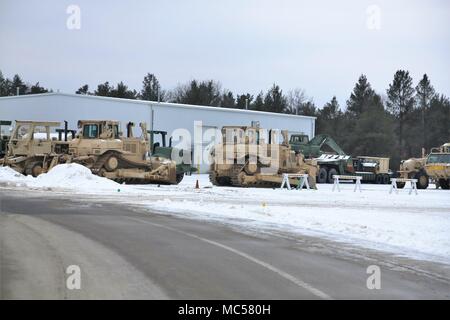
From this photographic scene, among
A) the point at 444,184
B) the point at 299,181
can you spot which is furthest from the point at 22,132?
the point at 444,184

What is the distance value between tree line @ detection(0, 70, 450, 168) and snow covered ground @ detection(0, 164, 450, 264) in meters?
51.3

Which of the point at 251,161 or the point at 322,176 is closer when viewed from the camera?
the point at 251,161

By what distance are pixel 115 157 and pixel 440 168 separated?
2055cm

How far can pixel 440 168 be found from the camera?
133 ft

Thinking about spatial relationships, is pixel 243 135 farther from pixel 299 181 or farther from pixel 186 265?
pixel 186 265

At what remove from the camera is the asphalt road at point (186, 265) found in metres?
7.69

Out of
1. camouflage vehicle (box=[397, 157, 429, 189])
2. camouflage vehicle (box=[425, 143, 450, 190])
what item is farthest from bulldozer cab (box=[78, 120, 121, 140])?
camouflage vehicle (box=[425, 143, 450, 190])

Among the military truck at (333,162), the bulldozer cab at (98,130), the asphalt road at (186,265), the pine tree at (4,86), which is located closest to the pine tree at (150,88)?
the pine tree at (4,86)

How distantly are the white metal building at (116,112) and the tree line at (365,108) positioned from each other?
19.0 m

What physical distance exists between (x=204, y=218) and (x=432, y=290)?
855 cm

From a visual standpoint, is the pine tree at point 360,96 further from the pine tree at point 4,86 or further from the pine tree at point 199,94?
the pine tree at point 4,86

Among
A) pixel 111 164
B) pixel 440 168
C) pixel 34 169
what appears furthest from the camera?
pixel 440 168

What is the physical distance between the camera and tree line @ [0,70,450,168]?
250 ft

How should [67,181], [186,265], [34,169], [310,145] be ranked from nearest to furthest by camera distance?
[186,265], [67,181], [34,169], [310,145]
